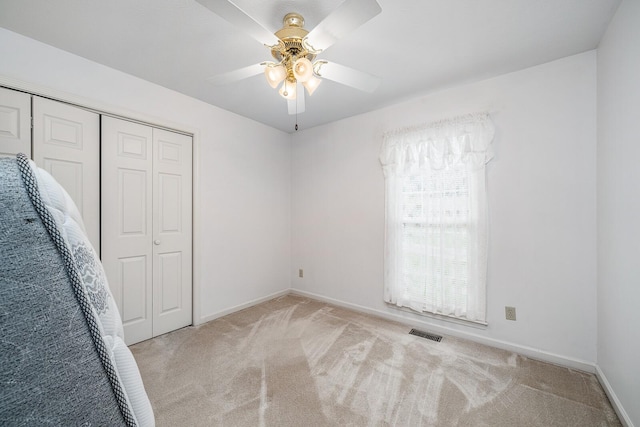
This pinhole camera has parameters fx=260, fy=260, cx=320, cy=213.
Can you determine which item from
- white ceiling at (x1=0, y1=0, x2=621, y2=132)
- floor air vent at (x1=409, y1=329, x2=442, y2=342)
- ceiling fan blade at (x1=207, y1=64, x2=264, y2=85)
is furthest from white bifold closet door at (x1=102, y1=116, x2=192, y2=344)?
floor air vent at (x1=409, y1=329, x2=442, y2=342)

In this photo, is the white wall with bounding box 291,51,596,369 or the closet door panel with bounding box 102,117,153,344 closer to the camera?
the white wall with bounding box 291,51,596,369

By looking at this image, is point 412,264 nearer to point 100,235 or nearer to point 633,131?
point 633,131

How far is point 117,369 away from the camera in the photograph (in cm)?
38

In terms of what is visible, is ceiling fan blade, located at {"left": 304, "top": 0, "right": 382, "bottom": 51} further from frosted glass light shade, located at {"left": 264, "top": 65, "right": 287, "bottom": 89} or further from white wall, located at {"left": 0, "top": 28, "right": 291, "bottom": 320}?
white wall, located at {"left": 0, "top": 28, "right": 291, "bottom": 320}

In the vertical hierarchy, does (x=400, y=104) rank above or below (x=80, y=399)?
above

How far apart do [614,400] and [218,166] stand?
3.70 m

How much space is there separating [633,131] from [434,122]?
136cm

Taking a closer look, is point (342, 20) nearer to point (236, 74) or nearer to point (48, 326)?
point (236, 74)

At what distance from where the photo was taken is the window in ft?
7.72

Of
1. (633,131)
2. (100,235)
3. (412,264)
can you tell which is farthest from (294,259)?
(633,131)

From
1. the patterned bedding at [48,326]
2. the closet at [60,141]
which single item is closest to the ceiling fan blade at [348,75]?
the patterned bedding at [48,326]

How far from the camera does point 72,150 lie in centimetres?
204

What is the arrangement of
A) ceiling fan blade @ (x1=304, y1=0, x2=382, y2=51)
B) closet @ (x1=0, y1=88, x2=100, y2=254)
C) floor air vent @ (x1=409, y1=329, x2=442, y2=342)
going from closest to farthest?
1. ceiling fan blade @ (x1=304, y1=0, x2=382, y2=51)
2. closet @ (x1=0, y1=88, x2=100, y2=254)
3. floor air vent @ (x1=409, y1=329, x2=442, y2=342)

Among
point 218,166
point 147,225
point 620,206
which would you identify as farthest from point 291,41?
point 620,206
